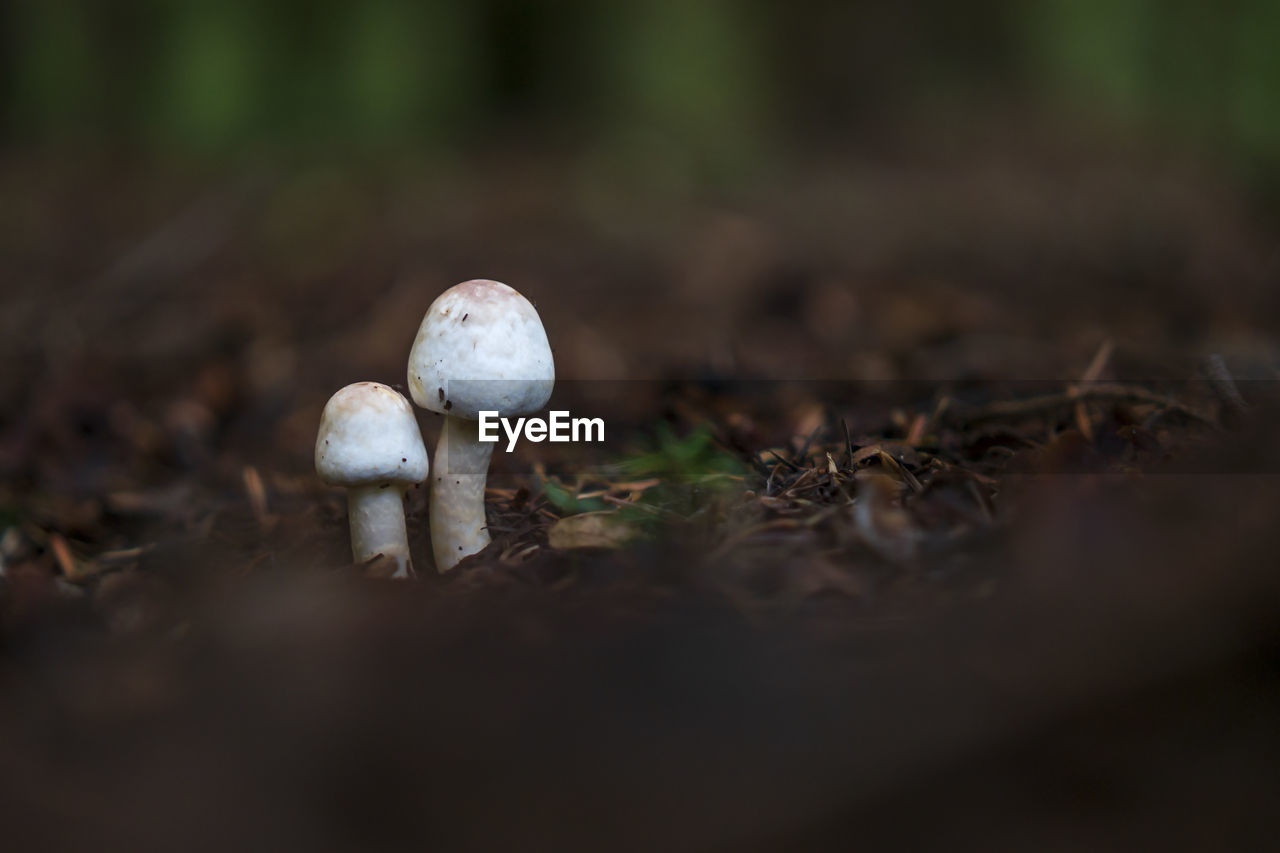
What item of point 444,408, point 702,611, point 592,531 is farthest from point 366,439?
point 702,611

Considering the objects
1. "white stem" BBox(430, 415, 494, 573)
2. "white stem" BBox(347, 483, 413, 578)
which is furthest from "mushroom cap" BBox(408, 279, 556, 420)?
"white stem" BBox(347, 483, 413, 578)

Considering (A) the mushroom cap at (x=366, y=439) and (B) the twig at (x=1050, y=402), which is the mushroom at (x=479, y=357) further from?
(B) the twig at (x=1050, y=402)

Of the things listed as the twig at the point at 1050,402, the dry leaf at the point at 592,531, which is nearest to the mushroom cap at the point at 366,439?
the dry leaf at the point at 592,531

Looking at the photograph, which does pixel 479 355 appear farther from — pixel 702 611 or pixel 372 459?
pixel 702 611

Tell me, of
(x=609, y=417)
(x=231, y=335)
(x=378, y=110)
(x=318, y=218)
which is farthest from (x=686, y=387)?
(x=378, y=110)

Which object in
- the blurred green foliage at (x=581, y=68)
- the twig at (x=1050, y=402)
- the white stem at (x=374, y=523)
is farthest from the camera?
the blurred green foliage at (x=581, y=68)

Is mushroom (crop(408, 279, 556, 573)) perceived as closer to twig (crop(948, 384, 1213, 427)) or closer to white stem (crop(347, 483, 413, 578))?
white stem (crop(347, 483, 413, 578))
